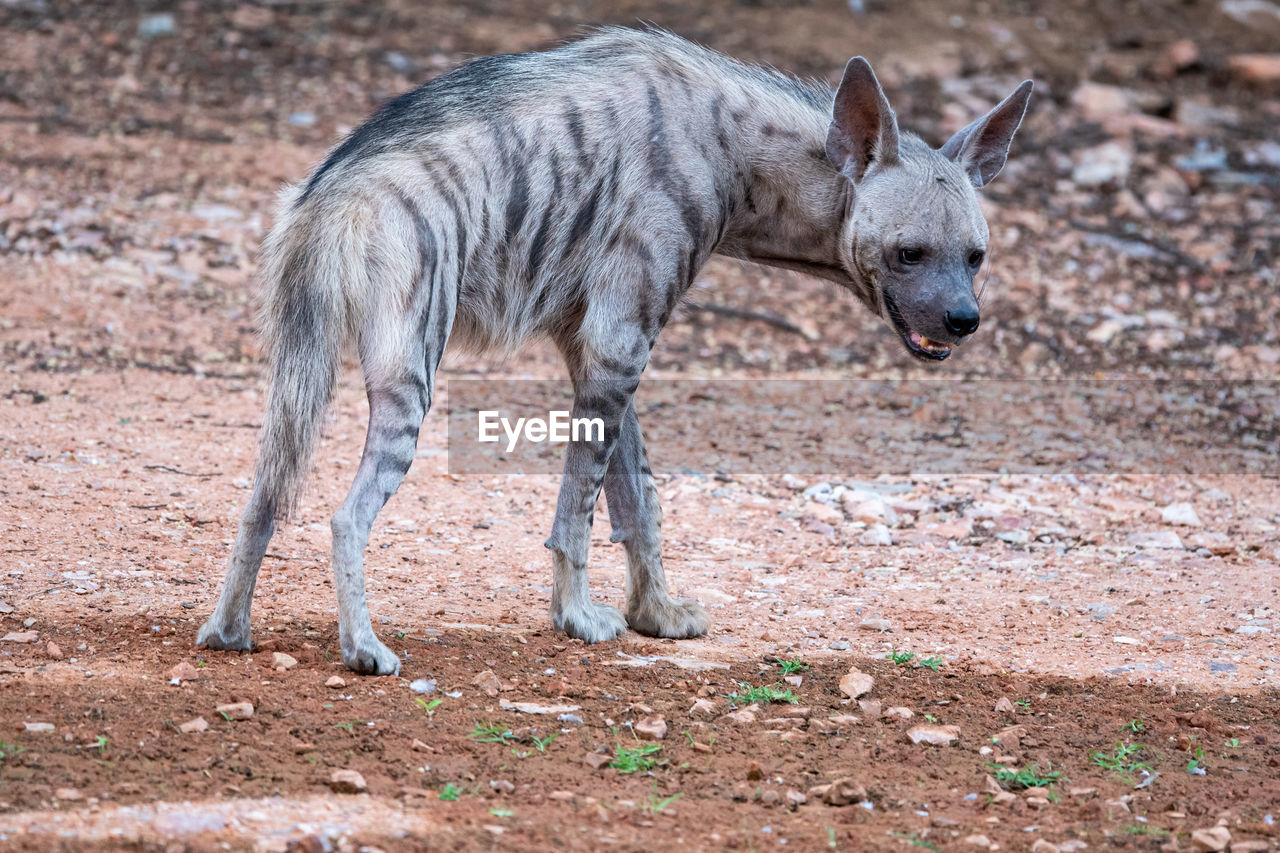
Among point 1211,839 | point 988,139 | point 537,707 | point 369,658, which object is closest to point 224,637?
point 369,658

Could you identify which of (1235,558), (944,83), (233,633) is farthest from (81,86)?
(1235,558)

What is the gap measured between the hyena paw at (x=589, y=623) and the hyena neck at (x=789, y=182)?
1.45 m

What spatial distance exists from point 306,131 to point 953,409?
5875 millimetres

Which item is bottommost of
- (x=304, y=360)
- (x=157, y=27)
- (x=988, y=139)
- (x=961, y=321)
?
(x=157, y=27)

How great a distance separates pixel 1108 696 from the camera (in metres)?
4.57

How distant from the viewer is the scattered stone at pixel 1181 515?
697 cm

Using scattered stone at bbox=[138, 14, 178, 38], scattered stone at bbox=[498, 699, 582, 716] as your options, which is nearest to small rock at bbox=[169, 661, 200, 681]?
scattered stone at bbox=[498, 699, 582, 716]

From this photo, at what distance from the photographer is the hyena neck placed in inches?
199

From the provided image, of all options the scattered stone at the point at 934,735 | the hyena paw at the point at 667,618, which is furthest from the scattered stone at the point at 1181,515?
the scattered stone at the point at 934,735

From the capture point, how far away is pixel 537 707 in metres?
4.15

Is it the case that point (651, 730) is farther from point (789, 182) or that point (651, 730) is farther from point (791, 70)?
point (791, 70)

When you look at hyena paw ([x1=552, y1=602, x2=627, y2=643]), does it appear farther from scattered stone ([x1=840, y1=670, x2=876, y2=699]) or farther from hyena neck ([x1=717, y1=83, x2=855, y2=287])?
hyena neck ([x1=717, y1=83, x2=855, y2=287])

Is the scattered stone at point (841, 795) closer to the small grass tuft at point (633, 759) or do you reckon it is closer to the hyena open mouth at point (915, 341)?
the small grass tuft at point (633, 759)

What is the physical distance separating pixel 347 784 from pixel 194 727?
53 centimetres
